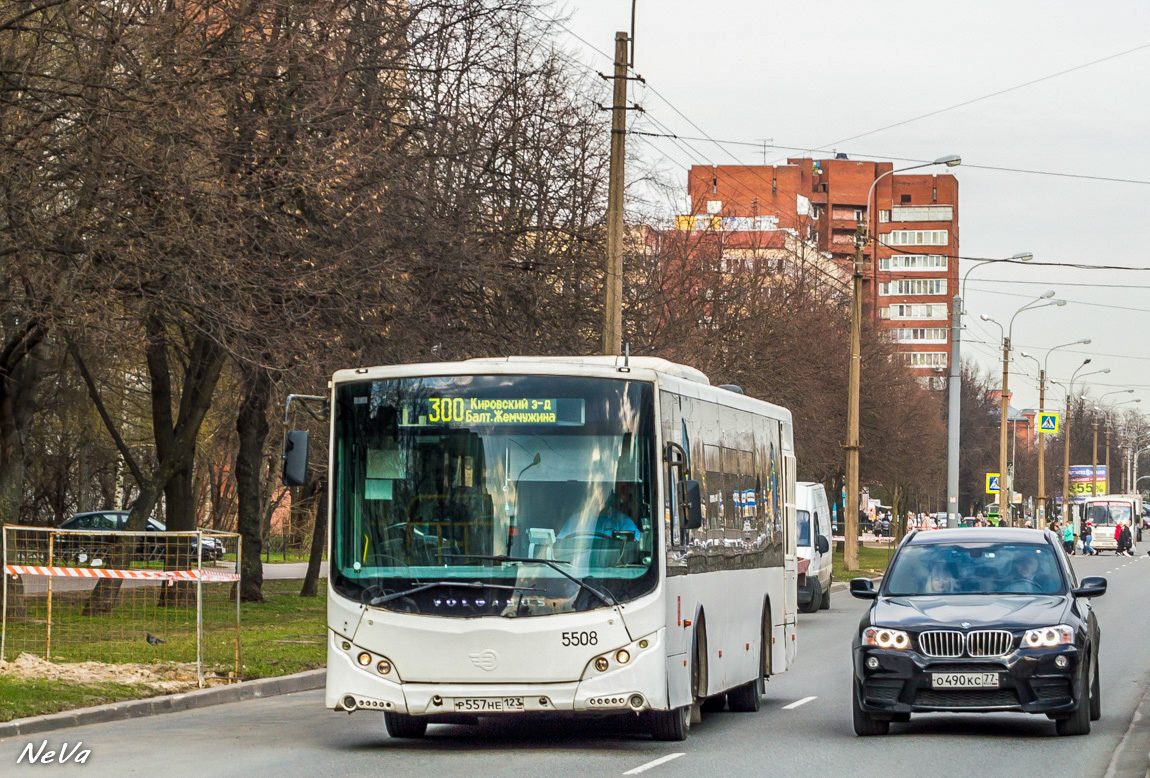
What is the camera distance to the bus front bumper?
39.7 ft

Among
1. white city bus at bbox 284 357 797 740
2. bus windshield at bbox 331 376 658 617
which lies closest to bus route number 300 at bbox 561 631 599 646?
white city bus at bbox 284 357 797 740

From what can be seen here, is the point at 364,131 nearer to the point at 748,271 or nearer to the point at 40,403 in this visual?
the point at 40,403

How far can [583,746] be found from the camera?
42.5 feet

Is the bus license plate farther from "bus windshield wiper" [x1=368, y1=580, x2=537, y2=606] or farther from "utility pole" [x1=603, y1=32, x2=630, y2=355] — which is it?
"utility pole" [x1=603, y1=32, x2=630, y2=355]

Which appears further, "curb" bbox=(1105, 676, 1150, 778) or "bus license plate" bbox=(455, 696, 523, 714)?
"bus license plate" bbox=(455, 696, 523, 714)

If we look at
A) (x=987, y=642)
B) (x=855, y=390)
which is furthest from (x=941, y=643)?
(x=855, y=390)

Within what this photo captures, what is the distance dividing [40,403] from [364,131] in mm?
17855

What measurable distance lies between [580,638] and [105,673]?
6874 mm

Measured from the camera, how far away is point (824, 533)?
110ft

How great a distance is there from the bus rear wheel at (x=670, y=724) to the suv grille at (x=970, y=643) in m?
1.90

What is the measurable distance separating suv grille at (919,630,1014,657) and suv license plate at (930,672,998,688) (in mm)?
144

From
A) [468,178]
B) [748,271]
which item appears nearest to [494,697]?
[468,178]

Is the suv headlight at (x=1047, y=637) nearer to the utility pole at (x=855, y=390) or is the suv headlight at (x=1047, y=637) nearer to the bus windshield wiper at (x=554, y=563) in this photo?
the bus windshield wiper at (x=554, y=563)

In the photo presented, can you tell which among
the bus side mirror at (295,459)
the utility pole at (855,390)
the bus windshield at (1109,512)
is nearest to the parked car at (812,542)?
the utility pole at (855,390)
